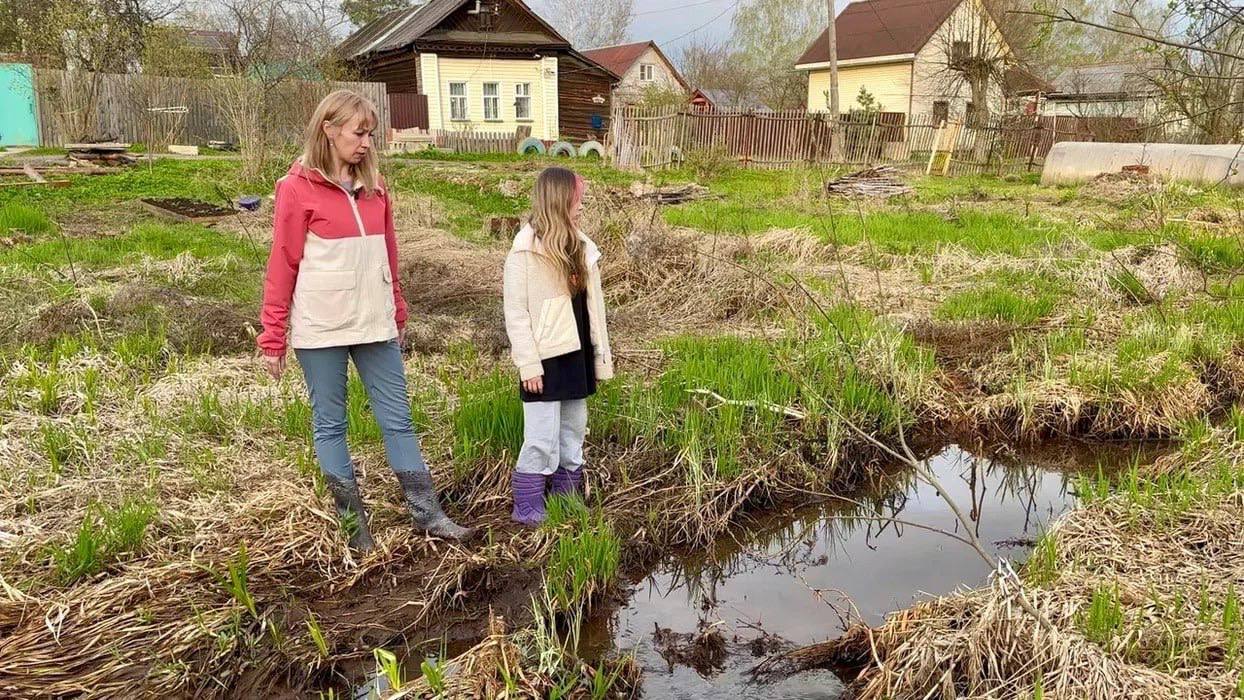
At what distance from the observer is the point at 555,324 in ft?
12.7

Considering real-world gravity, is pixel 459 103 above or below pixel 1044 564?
above

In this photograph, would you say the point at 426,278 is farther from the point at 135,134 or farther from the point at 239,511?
the point at 135,134

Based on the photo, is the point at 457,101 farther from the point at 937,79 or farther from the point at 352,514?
the point at 352,514

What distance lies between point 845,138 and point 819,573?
875 inches

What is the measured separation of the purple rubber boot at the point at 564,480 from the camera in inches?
167

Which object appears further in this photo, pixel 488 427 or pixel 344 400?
pixel 488 427

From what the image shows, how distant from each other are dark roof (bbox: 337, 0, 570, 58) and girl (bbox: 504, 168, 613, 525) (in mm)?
28434

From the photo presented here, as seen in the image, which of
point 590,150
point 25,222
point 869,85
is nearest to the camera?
point 25,222

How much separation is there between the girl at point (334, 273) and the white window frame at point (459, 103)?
29488 millimetres

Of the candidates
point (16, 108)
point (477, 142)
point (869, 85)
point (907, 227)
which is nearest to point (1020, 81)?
point (869, 85)

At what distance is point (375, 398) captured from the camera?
3736 millimetres

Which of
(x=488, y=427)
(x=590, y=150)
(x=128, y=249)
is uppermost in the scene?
(x=590, y=150)

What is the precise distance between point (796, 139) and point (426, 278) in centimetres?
1821

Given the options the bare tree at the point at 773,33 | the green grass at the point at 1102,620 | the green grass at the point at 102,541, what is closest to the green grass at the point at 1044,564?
the green grass at the point at 1102,620
